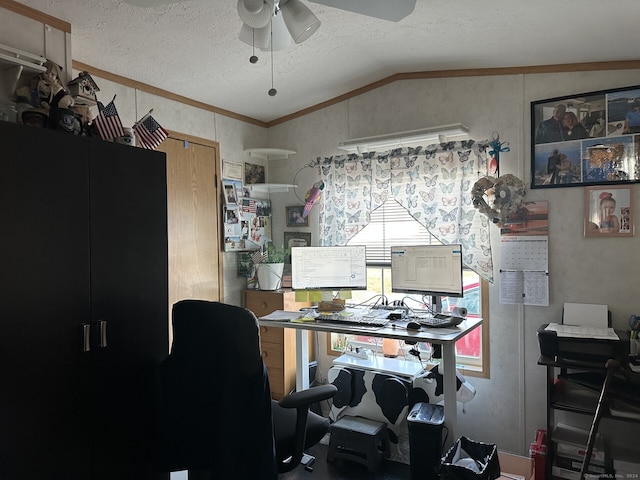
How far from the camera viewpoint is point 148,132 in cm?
241

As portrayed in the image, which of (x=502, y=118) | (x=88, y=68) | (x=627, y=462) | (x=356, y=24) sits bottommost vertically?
(x=627, y=462)

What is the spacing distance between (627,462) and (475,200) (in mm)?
1591

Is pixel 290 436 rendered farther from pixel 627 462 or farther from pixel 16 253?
pixel 627 462

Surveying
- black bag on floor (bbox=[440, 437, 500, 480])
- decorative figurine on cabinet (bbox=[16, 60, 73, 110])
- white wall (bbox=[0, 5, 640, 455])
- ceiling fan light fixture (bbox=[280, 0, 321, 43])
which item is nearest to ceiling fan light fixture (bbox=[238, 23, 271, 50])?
ceiling fan light fixture (bbox=[280, 0, 321, 43])

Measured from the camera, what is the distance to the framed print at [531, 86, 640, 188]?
98.3 inches

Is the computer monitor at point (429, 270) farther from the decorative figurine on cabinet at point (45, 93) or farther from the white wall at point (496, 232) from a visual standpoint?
the decorative figurine on cabinet at point (45, 93)

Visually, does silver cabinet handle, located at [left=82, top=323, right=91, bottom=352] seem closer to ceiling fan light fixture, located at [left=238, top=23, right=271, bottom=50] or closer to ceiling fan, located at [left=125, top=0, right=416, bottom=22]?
ceiling fan, located at [left=125, top=0, right=416, bottom=22]

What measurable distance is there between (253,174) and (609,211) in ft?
8.45

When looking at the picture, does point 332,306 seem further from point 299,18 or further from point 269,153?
point 299,18

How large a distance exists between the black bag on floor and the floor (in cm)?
48

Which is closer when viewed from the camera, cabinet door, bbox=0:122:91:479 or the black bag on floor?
cabinet door, bbox=0:122:91:479

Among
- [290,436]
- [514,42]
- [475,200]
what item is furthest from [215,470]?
[514,42]

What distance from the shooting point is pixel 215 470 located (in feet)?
5.47

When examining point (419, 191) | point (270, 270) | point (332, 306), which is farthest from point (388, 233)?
point (270, 270)
